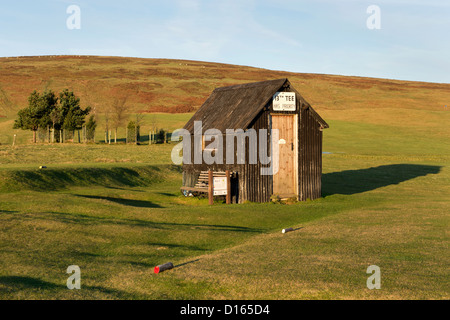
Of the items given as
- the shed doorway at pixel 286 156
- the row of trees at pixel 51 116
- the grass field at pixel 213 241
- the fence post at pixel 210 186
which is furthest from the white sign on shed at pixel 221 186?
the row of trees at pixel 51 116

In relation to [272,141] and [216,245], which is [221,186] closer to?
[272,141]

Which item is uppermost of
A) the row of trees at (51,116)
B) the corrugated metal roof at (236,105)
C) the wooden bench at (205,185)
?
the row of trees at (51,116)

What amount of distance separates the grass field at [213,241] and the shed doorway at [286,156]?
1.89 meters

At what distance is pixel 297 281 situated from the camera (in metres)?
9.73

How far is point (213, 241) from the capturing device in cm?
1502

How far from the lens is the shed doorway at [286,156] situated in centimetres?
2617

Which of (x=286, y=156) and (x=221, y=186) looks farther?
(x=286, y=156)

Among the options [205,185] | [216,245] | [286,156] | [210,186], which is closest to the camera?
[216,245]

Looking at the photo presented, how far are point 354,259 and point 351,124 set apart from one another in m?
83.1

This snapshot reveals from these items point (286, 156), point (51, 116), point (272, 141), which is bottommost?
point (286, 156)

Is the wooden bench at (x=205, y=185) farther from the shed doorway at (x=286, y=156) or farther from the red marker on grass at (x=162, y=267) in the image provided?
the red marker on grass at (x=162, y=267)

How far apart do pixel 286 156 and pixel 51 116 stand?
52307mm

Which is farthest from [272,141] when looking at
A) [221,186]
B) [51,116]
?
[51,116]

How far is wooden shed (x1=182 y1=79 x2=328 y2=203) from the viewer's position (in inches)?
996
